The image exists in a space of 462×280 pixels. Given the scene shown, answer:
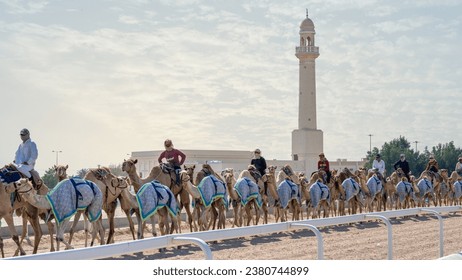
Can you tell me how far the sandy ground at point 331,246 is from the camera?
45.7ft

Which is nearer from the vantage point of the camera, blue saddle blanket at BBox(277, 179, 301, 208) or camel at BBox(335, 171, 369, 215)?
blue saddle blanket at BBox(277, 179, 301, 208)

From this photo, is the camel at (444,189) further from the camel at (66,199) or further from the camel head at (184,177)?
the camel at (66,199)

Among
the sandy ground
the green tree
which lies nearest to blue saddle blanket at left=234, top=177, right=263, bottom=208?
the sandy ground

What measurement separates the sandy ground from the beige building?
2139 inches

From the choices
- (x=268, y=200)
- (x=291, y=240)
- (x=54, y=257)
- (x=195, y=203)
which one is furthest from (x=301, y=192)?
(x=54, y=257)

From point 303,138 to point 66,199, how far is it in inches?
2516

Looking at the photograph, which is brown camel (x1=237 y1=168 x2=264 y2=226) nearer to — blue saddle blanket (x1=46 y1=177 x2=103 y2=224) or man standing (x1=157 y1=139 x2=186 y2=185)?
man standing (x1=157 y1=139 x2=186 y2=185)

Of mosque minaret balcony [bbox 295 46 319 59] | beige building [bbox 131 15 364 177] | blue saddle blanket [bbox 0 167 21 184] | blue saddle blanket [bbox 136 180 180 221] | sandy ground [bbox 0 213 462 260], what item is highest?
mosque minaret balcony [bbox 295 46 319 59]

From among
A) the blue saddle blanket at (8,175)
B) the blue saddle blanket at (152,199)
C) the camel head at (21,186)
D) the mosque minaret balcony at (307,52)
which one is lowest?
the blue saddle blanket at (152,199)

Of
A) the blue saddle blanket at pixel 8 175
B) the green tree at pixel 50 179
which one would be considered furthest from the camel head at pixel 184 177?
the green tree at pixel 50 179

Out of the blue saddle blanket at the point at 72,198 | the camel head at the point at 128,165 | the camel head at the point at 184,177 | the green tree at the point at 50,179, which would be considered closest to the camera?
the blue saddle blanket at the point at 72,198

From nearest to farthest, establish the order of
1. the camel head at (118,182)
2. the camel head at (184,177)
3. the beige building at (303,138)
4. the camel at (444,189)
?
the camel head at (118,182), the camel head at (184,177), the camel at (444,189), the beige building at (303,138)

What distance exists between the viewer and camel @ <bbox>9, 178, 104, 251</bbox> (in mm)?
13875

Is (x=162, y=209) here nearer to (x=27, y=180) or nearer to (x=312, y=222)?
(x=27, y=180)
